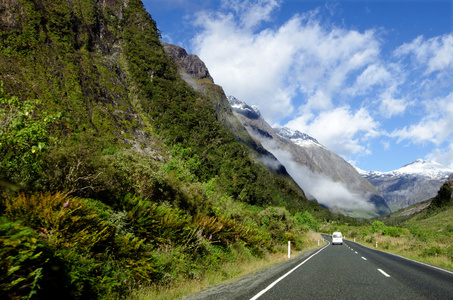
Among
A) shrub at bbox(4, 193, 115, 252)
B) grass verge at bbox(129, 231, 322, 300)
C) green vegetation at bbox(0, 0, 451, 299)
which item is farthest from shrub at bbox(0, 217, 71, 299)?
grass verge at bbox(129, 231, 322, 300)

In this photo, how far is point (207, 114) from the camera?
9588 cm

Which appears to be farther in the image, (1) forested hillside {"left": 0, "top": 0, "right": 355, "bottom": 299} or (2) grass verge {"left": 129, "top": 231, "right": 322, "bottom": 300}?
(2) grass verge {"left": 129, "top": 231, "right": 322, "bottom": 300}

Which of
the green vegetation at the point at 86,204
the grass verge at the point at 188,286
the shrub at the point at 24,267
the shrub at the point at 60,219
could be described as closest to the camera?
the shrub at the point at 24,267

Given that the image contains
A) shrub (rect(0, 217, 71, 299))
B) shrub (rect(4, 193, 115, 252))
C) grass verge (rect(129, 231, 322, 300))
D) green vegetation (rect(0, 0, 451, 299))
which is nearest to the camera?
shrub (rect(0, 217, 71, 299))

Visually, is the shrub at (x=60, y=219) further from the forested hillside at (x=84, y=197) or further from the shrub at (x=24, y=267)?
the shrub at (x=24, y=267)

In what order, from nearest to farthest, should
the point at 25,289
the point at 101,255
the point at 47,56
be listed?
the point at 25,289 < the point at 101,255 < the point at 47,56

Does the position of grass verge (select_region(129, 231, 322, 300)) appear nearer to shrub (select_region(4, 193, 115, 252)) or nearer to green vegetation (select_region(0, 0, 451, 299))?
green vegetation (select_region(0, 0, 451, 299))

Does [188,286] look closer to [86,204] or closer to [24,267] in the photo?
[86,204]

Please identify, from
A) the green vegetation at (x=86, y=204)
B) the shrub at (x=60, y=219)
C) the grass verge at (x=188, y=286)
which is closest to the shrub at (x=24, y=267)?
the green vegetation at (x=86, y=204)

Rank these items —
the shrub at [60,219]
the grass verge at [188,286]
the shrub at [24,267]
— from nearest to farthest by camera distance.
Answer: the shrub at [24,267] → the shrub at [60,219] → the grass verge at [188,286]

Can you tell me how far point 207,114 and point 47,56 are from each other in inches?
2200

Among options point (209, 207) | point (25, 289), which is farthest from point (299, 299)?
point (209, 207)

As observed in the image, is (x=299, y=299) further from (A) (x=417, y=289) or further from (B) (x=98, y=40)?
(B) (x=98, y=40)

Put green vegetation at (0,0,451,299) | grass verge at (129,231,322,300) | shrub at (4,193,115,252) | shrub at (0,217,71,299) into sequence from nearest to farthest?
1. shrub at (0,217,71,299)
2. green vegetation at (0,0,451,299)
3. shrub at (4,193,115,252)
4. grass verge at (129,231,322,300)
